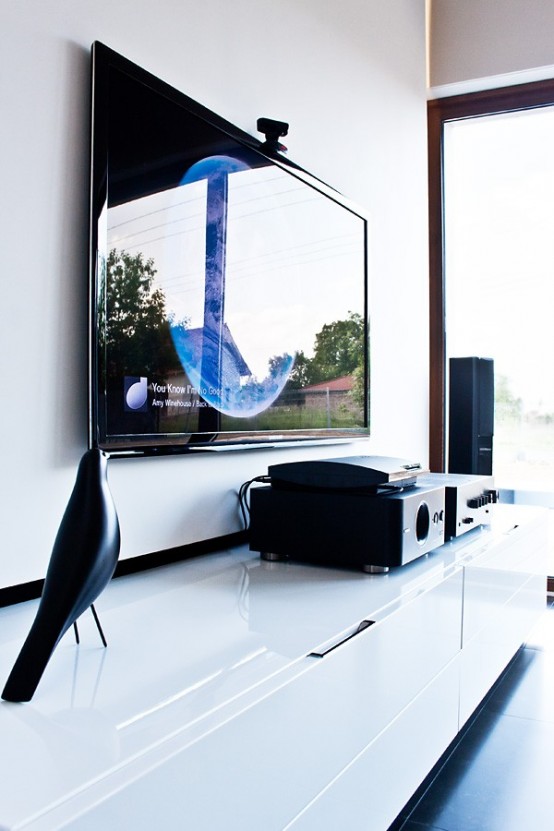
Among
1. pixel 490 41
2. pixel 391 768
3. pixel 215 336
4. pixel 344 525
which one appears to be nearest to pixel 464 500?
pixel 344 525

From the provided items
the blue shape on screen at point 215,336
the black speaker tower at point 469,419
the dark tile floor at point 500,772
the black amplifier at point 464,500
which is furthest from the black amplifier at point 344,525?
the black speaker tower at point 469,419

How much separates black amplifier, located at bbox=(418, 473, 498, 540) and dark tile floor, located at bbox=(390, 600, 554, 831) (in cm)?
57

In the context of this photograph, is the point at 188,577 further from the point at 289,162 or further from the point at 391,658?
the point at 289,162

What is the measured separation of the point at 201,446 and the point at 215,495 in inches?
7.7

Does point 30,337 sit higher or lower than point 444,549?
higher

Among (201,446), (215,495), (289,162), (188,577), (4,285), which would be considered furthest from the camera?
(289,162)

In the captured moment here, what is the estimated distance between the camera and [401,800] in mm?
1480

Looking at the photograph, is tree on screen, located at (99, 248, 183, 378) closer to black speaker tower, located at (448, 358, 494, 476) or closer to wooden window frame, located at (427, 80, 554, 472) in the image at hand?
black speaker tower, located at (448, 358, 494, 476)

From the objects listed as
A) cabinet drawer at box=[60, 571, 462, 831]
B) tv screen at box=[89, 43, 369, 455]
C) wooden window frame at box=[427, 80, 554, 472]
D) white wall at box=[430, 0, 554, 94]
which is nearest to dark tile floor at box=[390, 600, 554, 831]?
cabinet drawer at box=[60, 571, 462, 831]

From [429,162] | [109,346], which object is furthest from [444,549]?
[429,162]

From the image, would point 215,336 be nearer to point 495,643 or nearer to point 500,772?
point 495,643

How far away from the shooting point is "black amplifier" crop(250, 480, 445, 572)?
→ 1796mm

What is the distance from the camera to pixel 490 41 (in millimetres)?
3697

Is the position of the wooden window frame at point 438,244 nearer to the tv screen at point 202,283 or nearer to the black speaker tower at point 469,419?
the black speaker tower at point 469,419
